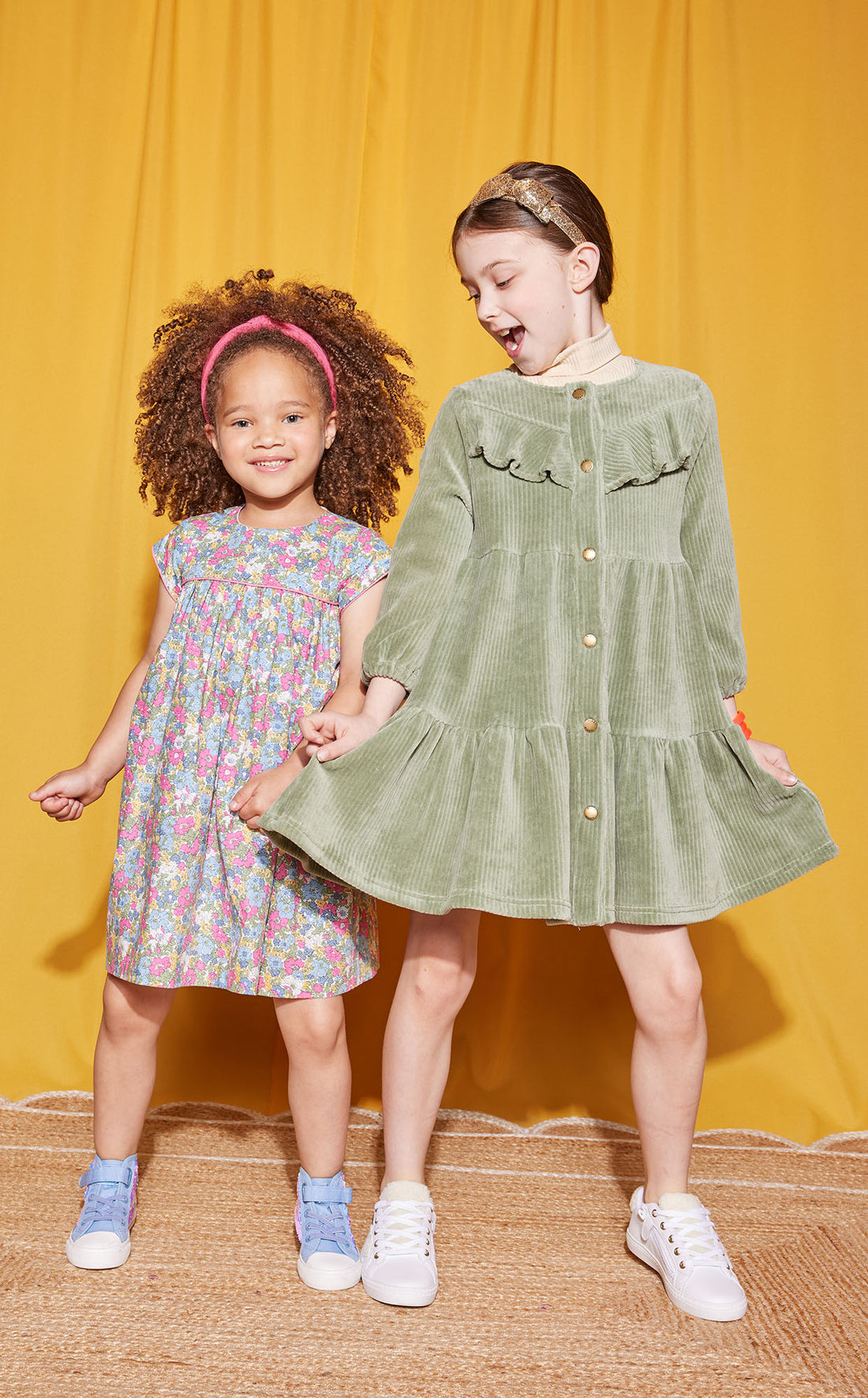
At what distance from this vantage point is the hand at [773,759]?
1.50 m

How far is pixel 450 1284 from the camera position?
145 centimetres

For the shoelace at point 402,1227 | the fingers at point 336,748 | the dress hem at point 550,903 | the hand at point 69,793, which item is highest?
the fingers at point 336,748

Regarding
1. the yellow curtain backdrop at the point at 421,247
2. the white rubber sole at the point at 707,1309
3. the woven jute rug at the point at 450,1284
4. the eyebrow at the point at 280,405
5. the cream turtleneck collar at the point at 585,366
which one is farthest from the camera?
the yellow curtain backdrop at the point at 421,247

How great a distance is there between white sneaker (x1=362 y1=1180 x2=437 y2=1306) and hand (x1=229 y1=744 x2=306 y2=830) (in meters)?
0.51

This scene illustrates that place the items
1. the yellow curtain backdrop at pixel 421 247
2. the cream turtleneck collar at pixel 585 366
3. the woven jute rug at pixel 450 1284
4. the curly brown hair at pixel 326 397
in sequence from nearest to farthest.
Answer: the woven jute rug at pixel 450 1284 → the cream turtleneck collar at pixel 585 366 → the curly brown hair at pixel 326 397 → the yellow curtain backdrop at pixel 421 247

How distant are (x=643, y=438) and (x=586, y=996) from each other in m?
1.12

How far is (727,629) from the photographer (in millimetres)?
1537

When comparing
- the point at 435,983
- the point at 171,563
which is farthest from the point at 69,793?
the point at 435,983

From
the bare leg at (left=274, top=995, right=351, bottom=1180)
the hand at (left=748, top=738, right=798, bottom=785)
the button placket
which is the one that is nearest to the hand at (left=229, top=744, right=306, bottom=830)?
the bare leg at (left=274, top=995, right=351, bottom=1180)

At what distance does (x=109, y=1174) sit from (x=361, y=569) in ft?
2.94

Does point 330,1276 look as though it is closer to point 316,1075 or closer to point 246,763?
point 316,1075

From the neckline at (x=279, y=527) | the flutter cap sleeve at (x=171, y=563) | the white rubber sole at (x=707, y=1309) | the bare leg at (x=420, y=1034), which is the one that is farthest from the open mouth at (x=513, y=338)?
the white rubber sole at (x=707, y=1309)

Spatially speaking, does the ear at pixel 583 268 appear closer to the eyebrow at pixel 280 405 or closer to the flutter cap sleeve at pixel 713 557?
the flutter cap sleeve at pixel 713 557

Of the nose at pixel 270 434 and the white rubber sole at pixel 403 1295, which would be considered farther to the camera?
the nose at pixel 270 434
